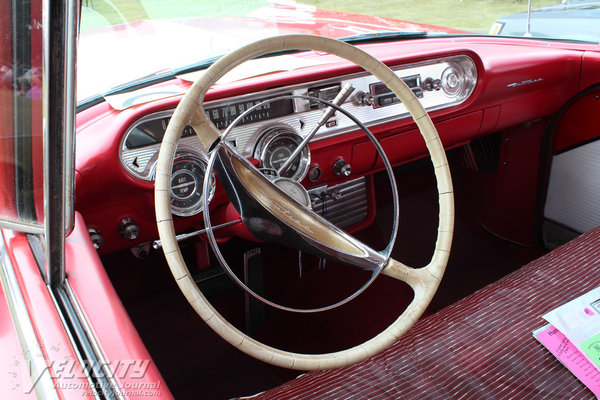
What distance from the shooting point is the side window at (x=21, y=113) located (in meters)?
0.68

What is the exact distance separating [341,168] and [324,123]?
1.51 ft

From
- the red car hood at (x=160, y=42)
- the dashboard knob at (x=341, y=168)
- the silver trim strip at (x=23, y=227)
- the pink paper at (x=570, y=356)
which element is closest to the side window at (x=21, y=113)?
the silver trim strip at (x=23, y=227)

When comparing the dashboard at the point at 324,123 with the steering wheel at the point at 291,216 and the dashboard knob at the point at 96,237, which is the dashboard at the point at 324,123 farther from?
the steering wheel at the point at 291,216

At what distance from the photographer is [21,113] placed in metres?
0.76

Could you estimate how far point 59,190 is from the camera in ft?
2.49

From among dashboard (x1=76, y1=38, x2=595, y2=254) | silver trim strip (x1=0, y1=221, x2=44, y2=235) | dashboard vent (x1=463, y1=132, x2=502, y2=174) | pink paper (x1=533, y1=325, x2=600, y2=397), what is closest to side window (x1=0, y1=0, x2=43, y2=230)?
silver trim strip (x1=0, y1=221, x2=44, y2=235)

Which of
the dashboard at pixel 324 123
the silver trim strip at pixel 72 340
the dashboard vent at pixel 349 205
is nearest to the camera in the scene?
the silver trim strip at pixel 72 340

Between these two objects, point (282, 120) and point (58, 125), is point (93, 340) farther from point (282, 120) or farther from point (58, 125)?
point (282, 120)

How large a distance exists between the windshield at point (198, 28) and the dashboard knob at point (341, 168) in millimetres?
462

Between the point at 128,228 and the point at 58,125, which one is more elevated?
the point at 58,125

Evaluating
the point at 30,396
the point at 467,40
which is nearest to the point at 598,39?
the point at 467,40

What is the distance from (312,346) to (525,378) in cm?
90

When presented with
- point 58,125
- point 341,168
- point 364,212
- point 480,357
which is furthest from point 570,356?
point 58,125

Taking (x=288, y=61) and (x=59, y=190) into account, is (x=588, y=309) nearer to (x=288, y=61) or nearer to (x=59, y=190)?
(x=288, y=61)
